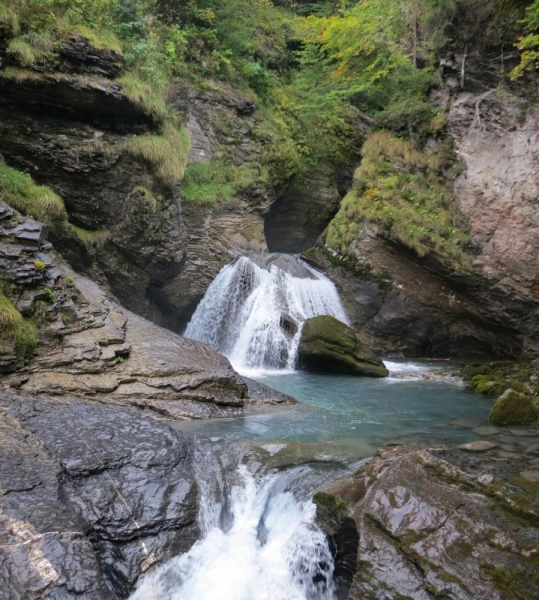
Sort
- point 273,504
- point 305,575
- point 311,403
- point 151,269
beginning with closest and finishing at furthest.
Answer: point 305,575 < point 273,504 < point 311,403 < point 151,269

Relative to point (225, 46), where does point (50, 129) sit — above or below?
below

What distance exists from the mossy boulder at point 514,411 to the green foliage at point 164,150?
8.86m

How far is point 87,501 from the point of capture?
4.16 meters

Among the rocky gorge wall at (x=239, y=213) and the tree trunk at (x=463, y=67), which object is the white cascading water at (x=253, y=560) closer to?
the rocky gorge wall at (x=239, y=213)

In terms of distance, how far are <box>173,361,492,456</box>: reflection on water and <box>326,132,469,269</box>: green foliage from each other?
13.4 feet

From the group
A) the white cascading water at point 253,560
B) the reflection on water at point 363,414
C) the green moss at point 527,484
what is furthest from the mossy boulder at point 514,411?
the white cascading water at point 253,560

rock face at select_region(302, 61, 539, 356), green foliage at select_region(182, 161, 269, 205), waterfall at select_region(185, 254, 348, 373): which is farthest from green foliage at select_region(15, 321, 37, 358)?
rock face at select_region(302, 61, 539, 356)

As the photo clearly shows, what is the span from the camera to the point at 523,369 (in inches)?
431

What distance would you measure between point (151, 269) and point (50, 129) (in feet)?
13.2

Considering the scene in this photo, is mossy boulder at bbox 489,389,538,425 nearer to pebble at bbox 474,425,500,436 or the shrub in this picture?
pebble at bbox 474,425,500,436

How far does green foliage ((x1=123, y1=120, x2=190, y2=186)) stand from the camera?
1108 cm

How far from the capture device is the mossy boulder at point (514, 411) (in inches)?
291

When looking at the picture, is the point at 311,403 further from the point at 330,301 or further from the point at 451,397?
the point at 330,301

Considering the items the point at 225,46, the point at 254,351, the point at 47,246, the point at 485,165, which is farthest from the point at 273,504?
the point at 225,46
